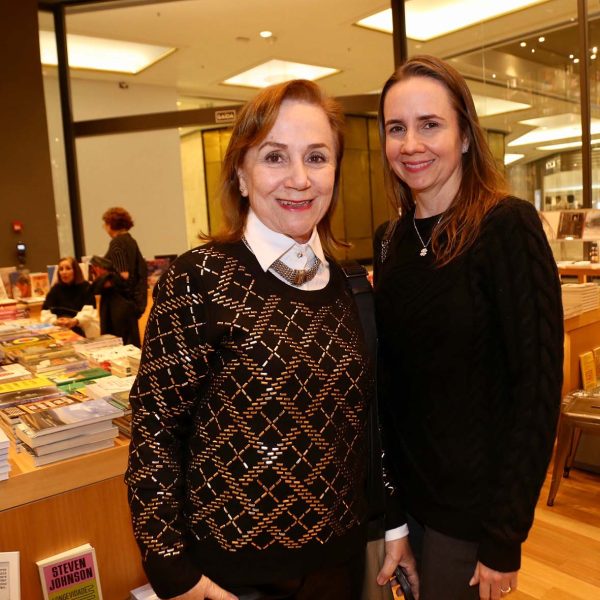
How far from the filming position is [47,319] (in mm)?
4500

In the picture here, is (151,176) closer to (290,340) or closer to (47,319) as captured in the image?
(47,319)

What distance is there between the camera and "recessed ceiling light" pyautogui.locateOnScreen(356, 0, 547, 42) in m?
6.65

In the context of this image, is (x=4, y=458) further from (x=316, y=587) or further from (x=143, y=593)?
(x=316, y=587)

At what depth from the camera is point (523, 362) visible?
1146 millimetres

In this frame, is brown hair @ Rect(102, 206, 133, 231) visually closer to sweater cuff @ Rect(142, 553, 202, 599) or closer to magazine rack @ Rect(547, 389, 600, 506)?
magazine rack @ Rect(547, 389, 600, 506)

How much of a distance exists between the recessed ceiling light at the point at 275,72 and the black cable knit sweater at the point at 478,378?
854 cm

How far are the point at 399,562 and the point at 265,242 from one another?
83cm

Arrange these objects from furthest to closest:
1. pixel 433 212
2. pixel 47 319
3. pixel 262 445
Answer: pixel 47 319
pixel 433 212
pixel 262 445

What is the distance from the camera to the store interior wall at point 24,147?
6941mm

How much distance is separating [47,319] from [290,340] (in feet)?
12.9

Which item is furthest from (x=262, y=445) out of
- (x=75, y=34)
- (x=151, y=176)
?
(x=151, y=176)

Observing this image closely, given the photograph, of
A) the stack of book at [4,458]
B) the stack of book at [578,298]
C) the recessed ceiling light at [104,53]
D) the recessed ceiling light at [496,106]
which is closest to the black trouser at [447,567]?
the stack of book at [4,458]

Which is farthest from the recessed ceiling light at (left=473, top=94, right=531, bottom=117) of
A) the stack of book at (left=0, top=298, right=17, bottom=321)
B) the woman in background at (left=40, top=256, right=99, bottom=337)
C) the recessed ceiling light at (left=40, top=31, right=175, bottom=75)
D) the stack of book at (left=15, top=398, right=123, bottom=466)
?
the stack of book at (left=15, top=398, right=123, bottom=466)

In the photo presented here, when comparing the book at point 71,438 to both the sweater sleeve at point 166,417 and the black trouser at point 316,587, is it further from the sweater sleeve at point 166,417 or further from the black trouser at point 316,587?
the black trouser at point 316,587
